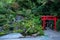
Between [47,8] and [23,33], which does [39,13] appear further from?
[23,33]

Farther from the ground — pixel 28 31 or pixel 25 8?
pixel 25 8

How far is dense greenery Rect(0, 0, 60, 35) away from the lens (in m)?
11.3

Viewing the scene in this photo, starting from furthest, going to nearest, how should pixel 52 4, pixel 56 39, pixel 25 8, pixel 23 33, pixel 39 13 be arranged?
pixel 25 8, pixel 39 13, pixel 52 4, pixel 23 33, pixel 56 39

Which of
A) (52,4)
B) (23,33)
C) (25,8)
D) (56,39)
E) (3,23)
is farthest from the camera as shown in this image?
(25,8)

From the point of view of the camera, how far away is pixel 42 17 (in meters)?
13.2

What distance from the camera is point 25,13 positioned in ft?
46.3

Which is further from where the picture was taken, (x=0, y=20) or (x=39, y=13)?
(x=39, y=13)

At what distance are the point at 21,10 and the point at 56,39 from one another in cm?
579

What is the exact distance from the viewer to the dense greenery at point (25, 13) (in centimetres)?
1126

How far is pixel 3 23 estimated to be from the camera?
1226 centimetres

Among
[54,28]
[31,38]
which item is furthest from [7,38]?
[54,28]

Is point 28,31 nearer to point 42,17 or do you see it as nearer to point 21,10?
point 42,17

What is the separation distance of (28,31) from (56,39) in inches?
68.5

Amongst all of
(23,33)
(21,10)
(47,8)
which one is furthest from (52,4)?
(23,33)
